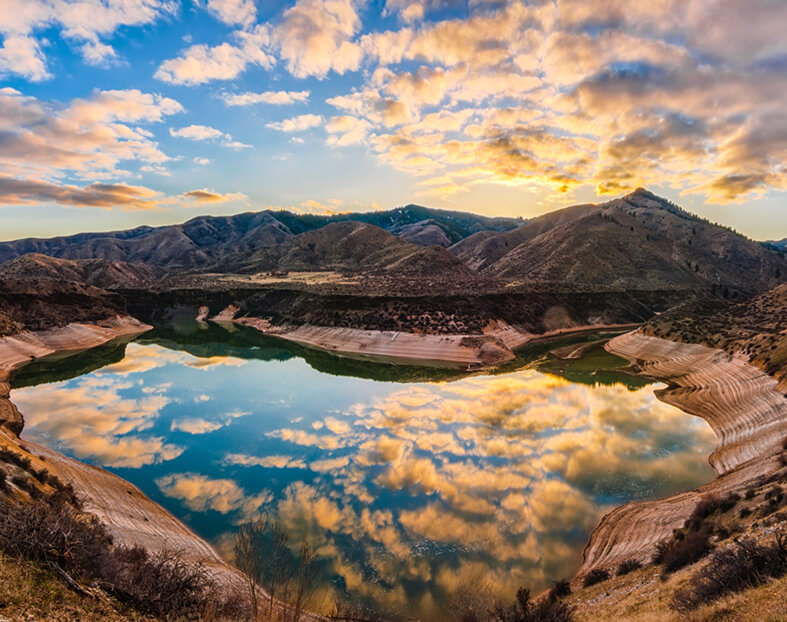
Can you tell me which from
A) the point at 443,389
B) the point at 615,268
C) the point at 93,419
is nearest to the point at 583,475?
the point at 443,389

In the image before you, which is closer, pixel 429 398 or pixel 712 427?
pixel 712 427

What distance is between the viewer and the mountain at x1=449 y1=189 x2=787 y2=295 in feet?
422

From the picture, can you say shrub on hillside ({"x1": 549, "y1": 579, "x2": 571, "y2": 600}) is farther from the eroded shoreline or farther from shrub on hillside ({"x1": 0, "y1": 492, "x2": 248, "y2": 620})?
shrub on hillside ({"x1": 0, "y1": 492, "x2": 248, "y2": 620})

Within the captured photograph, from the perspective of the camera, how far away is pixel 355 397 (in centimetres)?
4547

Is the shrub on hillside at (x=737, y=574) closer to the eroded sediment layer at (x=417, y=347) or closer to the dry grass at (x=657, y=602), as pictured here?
the dry grass at (x=657, y=602)

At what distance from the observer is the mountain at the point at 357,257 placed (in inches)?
5625

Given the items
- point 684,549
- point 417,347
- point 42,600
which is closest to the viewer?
point 42,600

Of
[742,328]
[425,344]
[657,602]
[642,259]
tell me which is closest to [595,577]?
[657,602]

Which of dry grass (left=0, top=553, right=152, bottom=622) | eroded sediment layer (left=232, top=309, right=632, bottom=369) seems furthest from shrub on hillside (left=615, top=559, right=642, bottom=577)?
eroded sediment layer (left=232, top=309, right=632, bottom=369)

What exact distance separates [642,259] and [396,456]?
461 feet

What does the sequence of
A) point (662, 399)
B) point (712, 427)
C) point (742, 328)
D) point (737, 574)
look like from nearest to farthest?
point (737, 574)
point (712, 427)
point (662, 399)
point (742, 328)

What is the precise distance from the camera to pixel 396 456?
30047 mm

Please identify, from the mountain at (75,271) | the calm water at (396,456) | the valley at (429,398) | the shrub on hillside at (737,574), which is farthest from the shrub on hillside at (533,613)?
the mountain at (75,271)

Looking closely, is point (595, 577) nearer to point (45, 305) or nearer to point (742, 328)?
point (742, 328)
